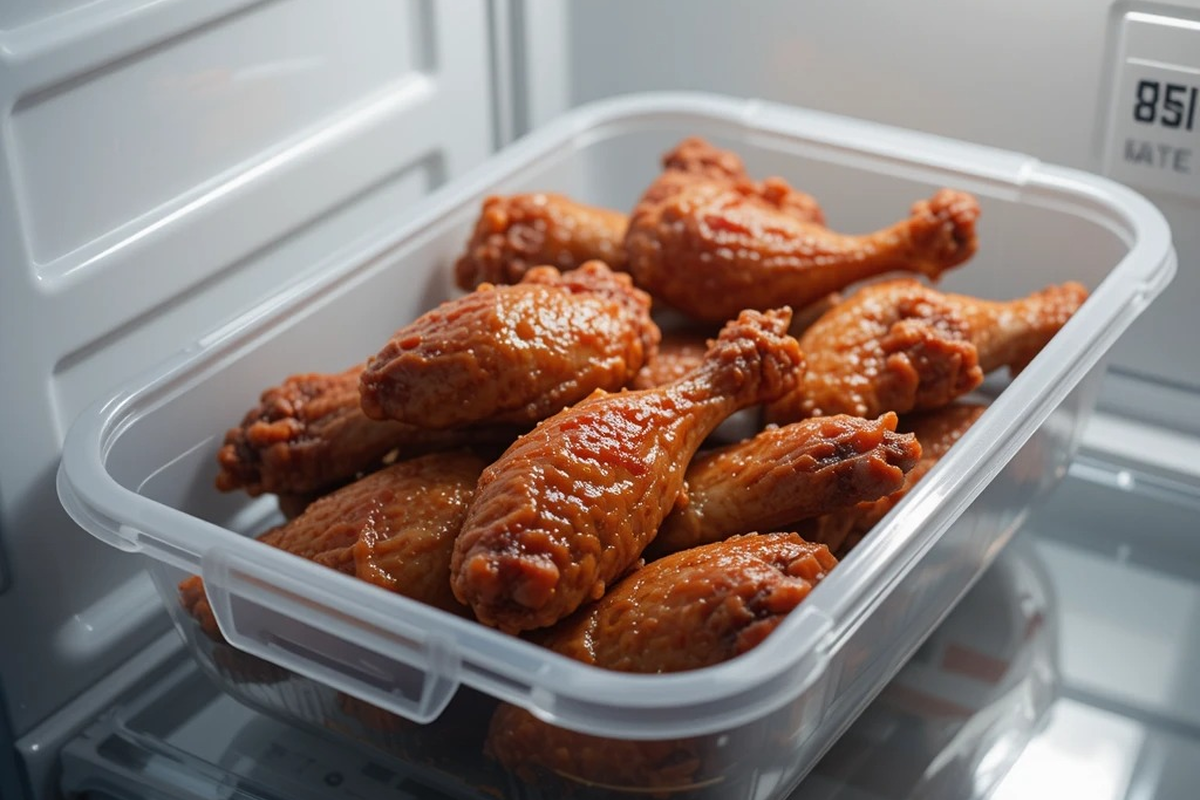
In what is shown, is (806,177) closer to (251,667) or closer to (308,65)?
(308,65)

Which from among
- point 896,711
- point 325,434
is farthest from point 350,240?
point 896,711

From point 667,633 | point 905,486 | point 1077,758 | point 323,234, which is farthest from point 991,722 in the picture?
point 323,234

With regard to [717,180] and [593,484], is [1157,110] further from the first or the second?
[593,484]

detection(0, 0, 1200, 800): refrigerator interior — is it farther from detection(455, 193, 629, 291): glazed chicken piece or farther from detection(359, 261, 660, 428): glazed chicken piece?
detection(359, 261, 660, 428): glazed chicken piece

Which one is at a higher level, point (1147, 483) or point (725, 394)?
point (725, 394)

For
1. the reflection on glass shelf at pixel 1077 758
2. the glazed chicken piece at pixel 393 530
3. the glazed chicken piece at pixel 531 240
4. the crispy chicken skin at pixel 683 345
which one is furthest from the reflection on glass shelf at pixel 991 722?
the glazed chicken piece at pixel 531 240

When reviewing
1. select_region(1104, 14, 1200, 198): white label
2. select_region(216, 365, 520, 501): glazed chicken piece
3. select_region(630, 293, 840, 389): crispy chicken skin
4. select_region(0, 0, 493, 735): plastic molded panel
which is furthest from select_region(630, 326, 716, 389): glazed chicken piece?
select_region(1104, 14, 1200, 198): white label
